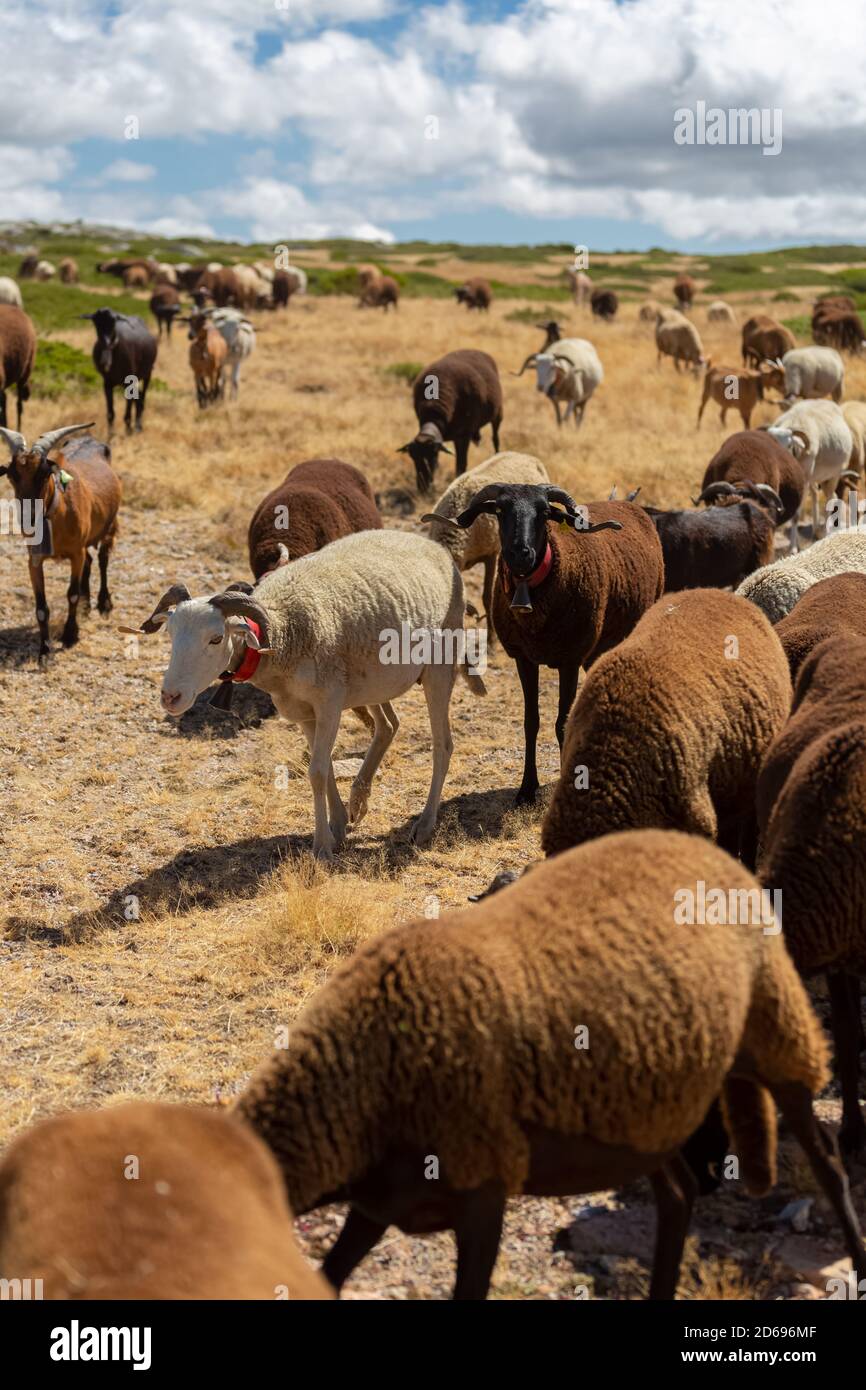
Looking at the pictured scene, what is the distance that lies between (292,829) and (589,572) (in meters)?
2.72

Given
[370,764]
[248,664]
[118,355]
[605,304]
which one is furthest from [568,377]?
[605,304]

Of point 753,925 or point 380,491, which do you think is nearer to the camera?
point 753,925

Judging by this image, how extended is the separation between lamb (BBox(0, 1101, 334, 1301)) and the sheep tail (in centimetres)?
182

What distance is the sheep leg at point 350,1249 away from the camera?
372 centimetres

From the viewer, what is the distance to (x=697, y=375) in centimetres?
2917

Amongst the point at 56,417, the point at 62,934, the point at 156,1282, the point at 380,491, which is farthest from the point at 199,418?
the point at 156,1282

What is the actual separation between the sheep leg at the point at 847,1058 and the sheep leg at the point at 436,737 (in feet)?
12.7

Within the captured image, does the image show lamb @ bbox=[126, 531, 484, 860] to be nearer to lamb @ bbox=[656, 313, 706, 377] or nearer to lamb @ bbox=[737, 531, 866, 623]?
lamb @ bbox=[737, 531, 866, 623]

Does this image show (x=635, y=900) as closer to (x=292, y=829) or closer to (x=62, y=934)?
(x=62, y=934)

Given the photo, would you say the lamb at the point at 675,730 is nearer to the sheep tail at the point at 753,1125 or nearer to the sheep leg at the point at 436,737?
the sheep tail at the point at 753,1125

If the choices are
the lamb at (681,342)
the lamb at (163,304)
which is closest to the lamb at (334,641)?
the lamb at (681,342)

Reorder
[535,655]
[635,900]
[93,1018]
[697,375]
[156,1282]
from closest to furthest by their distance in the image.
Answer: [156,1282]
[635,900]
[93,1018]
[535,655]
[697,375]

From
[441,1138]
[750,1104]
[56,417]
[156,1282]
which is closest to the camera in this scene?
[156,1282]

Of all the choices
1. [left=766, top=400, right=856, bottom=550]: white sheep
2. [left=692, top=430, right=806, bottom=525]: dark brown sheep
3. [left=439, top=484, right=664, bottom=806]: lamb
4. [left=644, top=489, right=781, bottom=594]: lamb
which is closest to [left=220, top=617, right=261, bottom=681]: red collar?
[left=439, top=484, right=664, bottom=806]: lamb
